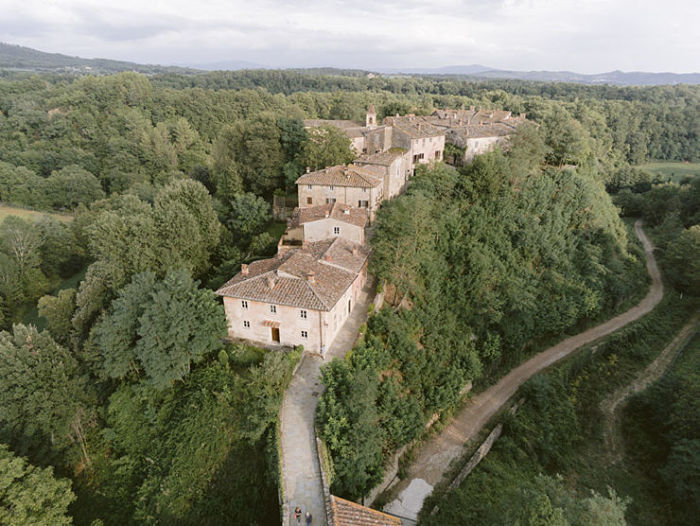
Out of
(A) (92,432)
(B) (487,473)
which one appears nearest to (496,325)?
(B) (487,473)

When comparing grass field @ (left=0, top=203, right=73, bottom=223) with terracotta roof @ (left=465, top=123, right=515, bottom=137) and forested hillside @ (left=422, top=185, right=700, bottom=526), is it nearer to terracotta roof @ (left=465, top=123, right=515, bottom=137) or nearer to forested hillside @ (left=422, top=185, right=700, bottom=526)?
terracotta roof @ (left=465, top=123, right=515, bottom=137)

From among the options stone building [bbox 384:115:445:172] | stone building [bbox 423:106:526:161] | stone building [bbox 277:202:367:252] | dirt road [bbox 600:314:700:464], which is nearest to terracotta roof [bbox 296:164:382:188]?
stone building [bbox 277:202:367:252]

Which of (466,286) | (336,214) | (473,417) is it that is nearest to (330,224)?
Result: (336,214)

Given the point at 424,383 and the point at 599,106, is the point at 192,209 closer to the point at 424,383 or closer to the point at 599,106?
the point at 424,383

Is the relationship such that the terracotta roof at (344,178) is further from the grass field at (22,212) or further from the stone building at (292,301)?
the grass field at (22,212)

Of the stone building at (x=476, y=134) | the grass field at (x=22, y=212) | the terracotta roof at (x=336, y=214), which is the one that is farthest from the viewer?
the grass field at (x=22, y=212)

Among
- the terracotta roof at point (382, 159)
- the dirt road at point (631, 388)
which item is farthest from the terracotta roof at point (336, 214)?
the dirt road at point (631, 388)
